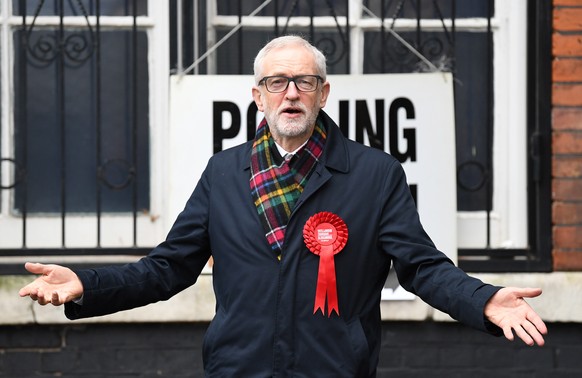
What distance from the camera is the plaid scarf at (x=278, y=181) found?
141 inches

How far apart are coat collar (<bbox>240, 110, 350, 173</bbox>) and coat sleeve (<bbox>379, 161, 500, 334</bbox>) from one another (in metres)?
0.14

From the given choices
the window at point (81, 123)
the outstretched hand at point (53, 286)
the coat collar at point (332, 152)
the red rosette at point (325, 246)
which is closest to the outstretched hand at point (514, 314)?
the red rosette at point (325, 246)

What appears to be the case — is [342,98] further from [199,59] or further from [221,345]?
[221,345]

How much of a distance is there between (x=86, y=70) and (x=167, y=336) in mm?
1309

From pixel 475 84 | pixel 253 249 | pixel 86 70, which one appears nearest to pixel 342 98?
pixel 475 84

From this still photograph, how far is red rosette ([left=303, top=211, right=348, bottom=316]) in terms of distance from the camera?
3.51 meters

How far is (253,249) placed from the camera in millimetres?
3596

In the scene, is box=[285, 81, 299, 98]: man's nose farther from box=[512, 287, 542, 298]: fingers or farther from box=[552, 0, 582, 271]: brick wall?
box=[552, 0, 582, 271]: brick wall

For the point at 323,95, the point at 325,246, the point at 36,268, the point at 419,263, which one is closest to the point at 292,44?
the point at 323,95

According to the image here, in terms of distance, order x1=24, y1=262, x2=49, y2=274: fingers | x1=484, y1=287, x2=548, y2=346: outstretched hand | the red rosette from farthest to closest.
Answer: the red rosette, x1=24, y1=262, x2=49, y2=274: fingers, x1=484, y1=287, x2=548, y2=346: outstretched hand

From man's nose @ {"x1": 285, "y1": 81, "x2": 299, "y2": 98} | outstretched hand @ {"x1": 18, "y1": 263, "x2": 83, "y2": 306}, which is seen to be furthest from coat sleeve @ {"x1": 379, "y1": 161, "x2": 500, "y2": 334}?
outstretched hand @ {"x1": 18, "y1": 263, "x2": 83, "y2": 306}

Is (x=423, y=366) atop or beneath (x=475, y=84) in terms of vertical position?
beneath

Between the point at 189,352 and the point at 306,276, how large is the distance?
7.99 feet

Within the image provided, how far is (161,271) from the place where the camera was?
375 cm
